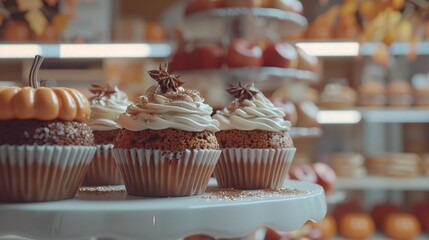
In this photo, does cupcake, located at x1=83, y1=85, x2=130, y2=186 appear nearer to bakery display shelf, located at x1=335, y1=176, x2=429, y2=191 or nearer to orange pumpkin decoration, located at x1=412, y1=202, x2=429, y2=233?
bakery display shelf, located at x1=335, y1=176, x2=429, y2=191

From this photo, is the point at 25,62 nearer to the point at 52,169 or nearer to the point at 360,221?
the point at 360,221

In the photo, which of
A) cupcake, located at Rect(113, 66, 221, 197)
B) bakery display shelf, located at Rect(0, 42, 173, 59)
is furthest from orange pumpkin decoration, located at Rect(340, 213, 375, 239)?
cupcake, located at Rect(113, 66, 221, 197)

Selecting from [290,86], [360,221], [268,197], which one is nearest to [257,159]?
[268,197]

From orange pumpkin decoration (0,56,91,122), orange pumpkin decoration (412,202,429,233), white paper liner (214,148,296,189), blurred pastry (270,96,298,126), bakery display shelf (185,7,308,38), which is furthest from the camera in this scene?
orange pumpkin decoration (412,202,429,233)

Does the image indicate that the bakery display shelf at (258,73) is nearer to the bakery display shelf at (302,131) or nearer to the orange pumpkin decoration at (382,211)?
the bakery display shelf at (302,131)

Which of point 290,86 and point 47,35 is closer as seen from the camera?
point 290,86

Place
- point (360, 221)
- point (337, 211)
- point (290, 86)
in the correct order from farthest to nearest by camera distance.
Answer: point (337, 211) → point (360, 221) → point (290, 86)
